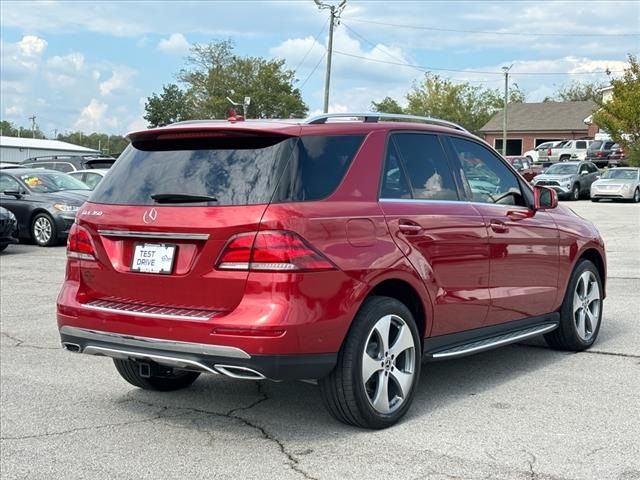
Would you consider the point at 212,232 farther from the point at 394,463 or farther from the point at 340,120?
the point at 394,463

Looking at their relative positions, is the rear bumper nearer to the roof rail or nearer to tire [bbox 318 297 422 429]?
tire [bbox 318 297 422 429]

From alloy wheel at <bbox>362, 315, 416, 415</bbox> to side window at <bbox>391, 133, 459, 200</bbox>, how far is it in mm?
905

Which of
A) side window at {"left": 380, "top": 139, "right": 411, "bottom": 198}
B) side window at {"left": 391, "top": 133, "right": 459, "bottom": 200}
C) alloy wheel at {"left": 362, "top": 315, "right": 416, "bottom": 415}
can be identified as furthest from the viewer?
side window at {"left": 391, "top": 133, "right": 459, "bottom": 200}

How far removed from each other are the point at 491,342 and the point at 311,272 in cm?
191

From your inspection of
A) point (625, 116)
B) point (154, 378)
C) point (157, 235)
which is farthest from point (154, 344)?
point (625, 116)

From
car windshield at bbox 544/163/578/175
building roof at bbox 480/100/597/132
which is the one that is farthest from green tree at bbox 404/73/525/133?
car windshield at bbox 544/163/578/175

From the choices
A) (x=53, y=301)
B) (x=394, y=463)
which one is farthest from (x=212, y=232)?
(x=53, y=301)

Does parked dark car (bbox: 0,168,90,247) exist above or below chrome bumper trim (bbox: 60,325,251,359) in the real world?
above

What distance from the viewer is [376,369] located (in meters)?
4.88

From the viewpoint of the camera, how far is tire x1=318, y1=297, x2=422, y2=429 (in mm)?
4711

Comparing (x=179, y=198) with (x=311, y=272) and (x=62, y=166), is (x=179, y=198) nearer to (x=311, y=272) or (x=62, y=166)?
(x=311, y=272)

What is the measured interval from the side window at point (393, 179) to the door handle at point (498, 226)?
2.87 ft

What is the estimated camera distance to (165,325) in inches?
182

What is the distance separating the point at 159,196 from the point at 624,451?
2885 millimetres
